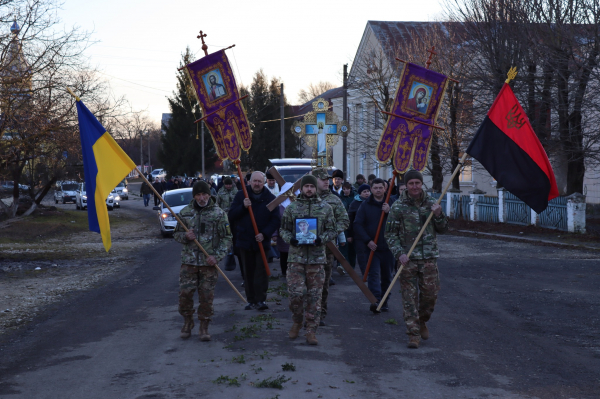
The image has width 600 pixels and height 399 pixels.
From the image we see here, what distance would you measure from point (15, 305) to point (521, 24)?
17.5 metres

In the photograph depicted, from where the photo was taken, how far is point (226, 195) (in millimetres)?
13148

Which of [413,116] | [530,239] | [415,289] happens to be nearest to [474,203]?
[530,239]

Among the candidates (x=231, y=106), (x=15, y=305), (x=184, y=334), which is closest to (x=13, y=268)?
(x=15, y=305)

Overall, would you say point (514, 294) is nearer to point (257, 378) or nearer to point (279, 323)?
point (279, 323)

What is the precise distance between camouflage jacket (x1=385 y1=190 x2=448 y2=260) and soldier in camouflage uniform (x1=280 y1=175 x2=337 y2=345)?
2.25 feet

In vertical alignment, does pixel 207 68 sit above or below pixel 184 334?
above

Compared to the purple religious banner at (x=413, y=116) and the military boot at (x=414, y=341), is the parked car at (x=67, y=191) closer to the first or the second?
the purple religious banner at (x=413, y=116)

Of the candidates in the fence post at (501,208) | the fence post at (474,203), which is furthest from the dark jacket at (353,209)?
the fence post at (474,203)

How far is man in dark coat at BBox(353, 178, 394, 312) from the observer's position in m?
9.27

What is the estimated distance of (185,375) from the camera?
605 cm

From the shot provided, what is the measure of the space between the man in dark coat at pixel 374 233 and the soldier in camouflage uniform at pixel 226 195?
4073mm

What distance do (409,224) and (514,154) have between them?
1.71 metres

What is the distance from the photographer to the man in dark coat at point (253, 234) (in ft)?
29.8

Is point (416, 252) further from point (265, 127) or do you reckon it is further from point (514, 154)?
point (265, 127)
